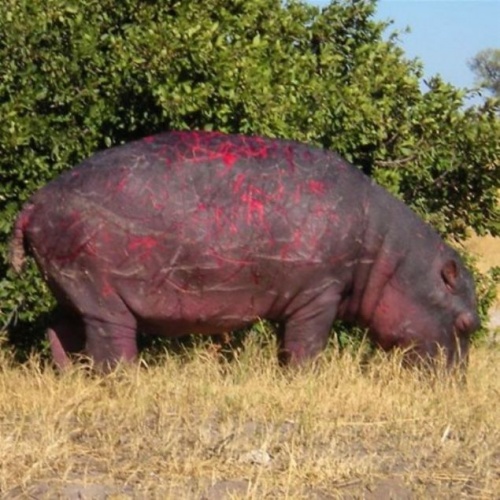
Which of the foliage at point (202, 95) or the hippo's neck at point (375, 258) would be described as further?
the foliage at point (202, 95)

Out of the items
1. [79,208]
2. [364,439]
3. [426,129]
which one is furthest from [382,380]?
[426,129]

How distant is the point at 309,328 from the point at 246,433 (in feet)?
5.20

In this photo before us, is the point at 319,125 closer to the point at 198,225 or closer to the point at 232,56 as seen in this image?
the point at 232,56

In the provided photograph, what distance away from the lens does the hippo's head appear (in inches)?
311

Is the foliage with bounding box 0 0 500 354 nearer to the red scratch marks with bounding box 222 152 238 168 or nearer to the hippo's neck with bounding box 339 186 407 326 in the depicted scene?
the red scratch marks with bounding box 222 152 238 168

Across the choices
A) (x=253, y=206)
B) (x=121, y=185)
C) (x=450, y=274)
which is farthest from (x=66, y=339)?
(x=450, y=274)

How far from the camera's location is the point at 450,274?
800cm

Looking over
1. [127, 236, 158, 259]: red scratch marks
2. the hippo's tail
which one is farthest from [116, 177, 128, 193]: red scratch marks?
the hippo's tail

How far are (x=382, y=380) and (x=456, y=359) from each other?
29.4 inches

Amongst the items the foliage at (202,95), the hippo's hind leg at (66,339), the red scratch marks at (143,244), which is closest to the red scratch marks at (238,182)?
the red scratch marks at (143,244)

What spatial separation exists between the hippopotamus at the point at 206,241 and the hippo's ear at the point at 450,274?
0.30m

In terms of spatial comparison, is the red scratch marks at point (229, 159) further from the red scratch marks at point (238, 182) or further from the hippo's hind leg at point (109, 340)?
the hippo's hind leg at point (109, 340)

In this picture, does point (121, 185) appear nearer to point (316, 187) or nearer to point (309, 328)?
point (316, 187)

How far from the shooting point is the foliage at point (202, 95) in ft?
27.6
